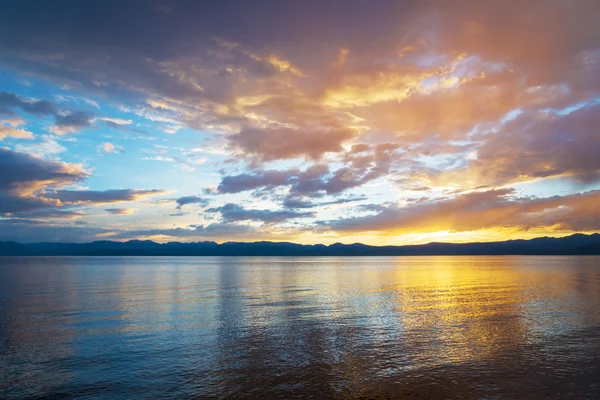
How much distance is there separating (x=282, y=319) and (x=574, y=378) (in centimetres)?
2367

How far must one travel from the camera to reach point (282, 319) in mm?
38031

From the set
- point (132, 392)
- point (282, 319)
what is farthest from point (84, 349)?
point (282, 319)

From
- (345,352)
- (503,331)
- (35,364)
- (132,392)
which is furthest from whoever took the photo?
(503,331)

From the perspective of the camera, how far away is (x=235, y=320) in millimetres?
37688

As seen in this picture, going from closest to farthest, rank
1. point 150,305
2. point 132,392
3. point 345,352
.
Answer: point 132,392, point 345,352, point 150,305

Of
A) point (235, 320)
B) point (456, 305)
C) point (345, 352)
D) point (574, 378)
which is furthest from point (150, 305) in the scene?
point (574, 378)

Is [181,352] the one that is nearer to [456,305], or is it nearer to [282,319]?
[282,319]

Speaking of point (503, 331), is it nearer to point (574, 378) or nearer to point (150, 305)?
point (574, 378)

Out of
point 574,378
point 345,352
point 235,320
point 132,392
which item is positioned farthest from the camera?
point 235,320

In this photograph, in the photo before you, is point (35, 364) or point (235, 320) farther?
point (235, 320)

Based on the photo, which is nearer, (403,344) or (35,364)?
(35,364)

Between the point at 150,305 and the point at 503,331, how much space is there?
3803cm

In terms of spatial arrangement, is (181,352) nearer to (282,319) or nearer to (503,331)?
(282,319)

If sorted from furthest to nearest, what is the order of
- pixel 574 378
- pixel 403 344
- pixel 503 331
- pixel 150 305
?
1. pixel 150 305
2. pixel 503 331
3. pixel 403 344
4. pixel 574 378
